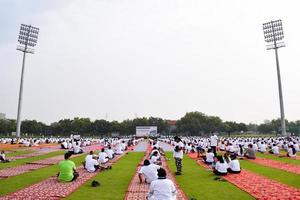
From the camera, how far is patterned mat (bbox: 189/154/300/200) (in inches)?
394

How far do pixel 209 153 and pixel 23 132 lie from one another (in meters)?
88.8

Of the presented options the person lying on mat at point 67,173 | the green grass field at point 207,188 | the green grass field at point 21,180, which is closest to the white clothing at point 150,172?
the green grass field at point 207,188

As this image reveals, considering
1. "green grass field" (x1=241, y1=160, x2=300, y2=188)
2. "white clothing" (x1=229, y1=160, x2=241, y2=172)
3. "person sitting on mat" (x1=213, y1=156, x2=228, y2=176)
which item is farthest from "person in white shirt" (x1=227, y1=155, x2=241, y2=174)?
"green grass field" (x1=241, y1=160, x2=300, y2=188)

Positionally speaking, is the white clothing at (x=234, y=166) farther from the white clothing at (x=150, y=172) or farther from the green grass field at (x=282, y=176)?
the white clothing at (x=150, y=172)

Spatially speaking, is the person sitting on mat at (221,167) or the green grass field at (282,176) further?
the person sitting on mat at (221,167)

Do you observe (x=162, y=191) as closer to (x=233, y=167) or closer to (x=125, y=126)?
(x=233, y=167)

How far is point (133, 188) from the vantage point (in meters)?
11.6

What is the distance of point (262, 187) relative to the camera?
11492 mm

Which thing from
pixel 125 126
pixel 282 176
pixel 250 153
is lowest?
pixel 282 176

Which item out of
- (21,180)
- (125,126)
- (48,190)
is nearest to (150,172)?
(48,190)

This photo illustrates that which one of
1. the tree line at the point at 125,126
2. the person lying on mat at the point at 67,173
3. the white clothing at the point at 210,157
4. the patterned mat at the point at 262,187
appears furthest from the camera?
the tree line at the point at 125,126

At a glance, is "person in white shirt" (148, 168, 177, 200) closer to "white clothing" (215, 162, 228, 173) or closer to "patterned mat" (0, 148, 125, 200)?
"patterned mat" (0, 148, 125, 200)

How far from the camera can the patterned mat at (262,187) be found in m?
10.0

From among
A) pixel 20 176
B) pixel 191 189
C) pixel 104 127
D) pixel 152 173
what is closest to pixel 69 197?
pixel 152 173
